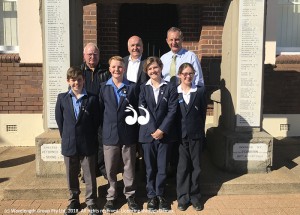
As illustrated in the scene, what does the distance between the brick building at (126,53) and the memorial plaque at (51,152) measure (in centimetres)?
257

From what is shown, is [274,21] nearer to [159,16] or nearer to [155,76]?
[159,16]

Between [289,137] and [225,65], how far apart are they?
3.24 m

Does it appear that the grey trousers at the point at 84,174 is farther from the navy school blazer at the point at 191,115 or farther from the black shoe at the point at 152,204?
the navy school blazer at the point at 191,115

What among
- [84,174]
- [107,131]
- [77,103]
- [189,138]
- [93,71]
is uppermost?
[93,71]

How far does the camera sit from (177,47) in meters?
4.61

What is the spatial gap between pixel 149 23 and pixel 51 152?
12.9 ft

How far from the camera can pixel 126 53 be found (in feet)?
25.3

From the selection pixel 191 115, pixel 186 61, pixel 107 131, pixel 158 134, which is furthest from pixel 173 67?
pixel 107 131

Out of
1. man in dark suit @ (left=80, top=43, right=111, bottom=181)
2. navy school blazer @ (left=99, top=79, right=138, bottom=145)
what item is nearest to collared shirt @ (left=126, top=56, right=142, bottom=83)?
man in dark suit @ (left=80, top=43, right=111, bottom=181)

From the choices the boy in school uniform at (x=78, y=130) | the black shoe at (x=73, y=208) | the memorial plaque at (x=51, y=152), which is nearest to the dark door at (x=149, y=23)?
the memorial plaque at (x=51, y=152)

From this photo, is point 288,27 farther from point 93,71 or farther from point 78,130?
point 78,130

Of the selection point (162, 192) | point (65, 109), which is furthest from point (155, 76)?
point (162, 192)

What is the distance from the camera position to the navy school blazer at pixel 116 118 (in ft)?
13.1

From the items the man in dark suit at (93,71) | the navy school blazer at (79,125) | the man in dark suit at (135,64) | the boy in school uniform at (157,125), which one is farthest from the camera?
the man in dark suit at (135,64)
